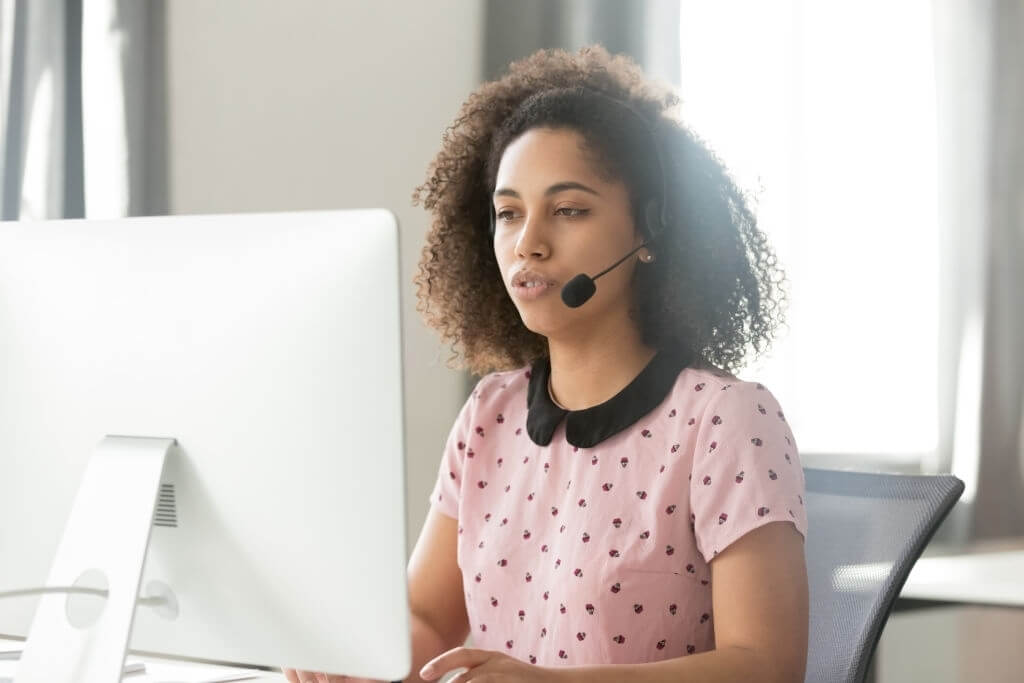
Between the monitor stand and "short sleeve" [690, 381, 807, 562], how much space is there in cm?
53

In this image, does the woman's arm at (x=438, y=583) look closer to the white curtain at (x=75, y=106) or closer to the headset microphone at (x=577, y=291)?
the headset microphone at (x=577, y=291)

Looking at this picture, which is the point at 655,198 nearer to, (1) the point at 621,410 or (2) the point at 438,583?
(1) the point at 621,410

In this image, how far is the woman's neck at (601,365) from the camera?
4.32 ft

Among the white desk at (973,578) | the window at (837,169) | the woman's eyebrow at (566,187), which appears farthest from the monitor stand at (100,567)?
the window at (837,169)

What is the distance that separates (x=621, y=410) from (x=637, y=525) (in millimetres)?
130

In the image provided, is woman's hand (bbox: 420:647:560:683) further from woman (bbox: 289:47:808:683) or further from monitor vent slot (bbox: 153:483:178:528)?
monitor vent slot (bbox: 153:483:178:528)

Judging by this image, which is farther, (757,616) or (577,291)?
(577,291)

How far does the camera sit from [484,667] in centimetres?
95

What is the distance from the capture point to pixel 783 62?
2.44 metres

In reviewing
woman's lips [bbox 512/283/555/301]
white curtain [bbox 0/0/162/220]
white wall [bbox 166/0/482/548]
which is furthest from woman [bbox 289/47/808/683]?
white curtain [bbox 0/0/162/220]

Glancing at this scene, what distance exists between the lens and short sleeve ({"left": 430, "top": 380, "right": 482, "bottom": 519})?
1429 millimetres

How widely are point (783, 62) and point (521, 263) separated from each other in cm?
138

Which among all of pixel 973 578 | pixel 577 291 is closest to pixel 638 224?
pixel 577 291

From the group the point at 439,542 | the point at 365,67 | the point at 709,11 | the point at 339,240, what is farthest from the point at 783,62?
the point at 339,240
